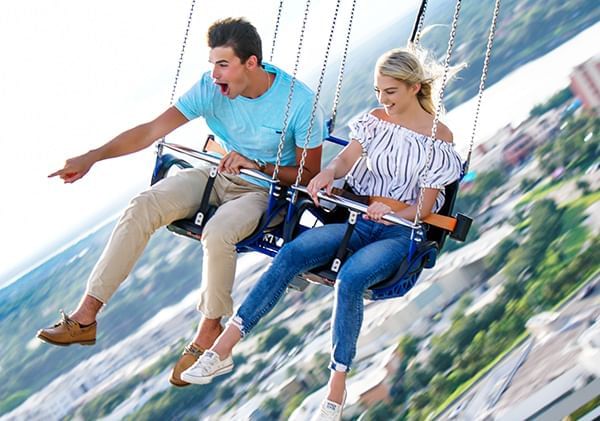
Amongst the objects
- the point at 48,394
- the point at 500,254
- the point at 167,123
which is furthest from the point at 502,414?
the point at 167,123

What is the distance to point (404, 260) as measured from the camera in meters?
4.32

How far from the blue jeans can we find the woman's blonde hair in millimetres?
472

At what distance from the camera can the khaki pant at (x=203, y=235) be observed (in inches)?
176

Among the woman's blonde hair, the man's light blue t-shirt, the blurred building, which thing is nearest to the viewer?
the woman's blonde hair

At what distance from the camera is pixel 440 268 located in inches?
1873

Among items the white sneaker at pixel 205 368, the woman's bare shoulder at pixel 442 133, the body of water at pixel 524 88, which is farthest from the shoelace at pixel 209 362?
the body of water at pixel 524 88

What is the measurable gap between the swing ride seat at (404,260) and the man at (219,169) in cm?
14

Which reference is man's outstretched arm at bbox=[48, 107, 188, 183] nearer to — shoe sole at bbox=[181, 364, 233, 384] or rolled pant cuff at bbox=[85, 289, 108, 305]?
rolled pant cuff at bbox=[85, 289, 108, 305]

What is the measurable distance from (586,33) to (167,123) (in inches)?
1916

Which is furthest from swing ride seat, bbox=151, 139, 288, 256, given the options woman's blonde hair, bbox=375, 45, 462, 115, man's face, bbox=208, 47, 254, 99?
woman's blonde hair, bbox=375, 45, 462, 115

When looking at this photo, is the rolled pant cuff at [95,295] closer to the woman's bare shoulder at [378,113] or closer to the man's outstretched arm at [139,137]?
the man's outstretched arm at [139,137]

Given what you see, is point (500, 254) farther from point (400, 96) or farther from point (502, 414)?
point (400, 96)

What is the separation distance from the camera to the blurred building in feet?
161

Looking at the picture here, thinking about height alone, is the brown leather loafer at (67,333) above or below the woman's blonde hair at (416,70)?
below
